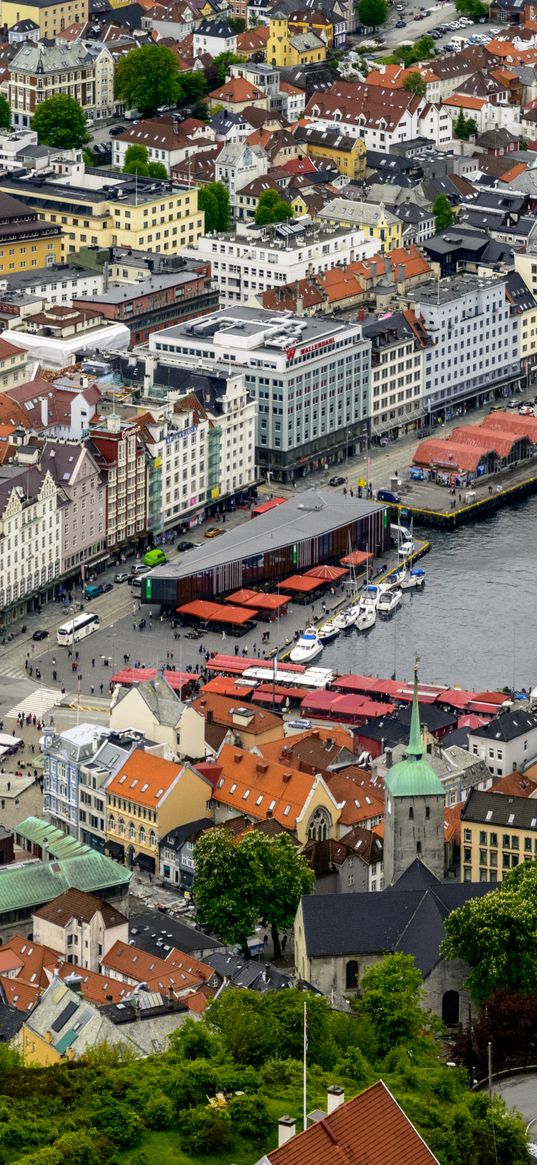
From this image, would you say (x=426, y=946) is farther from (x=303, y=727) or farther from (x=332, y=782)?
(x=303, y=727)

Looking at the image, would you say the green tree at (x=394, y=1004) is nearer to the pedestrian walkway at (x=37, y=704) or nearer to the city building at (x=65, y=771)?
the city building at (x=65, y=771)

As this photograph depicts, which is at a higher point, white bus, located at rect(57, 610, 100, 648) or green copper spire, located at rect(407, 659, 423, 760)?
green copper spire, located at rect(407, 659, 423, 760)

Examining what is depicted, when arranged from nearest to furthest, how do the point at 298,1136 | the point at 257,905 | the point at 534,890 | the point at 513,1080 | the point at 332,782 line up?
the point at 298,1136, the point at 513,1080, the point at 534,890, the point at 257,905, the point at 332,782

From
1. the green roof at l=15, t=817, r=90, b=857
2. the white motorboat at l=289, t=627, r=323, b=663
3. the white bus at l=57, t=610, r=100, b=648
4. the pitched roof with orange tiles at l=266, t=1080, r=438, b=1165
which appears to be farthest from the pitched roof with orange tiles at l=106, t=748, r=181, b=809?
the pitched roof with orange tiles at l=266, t=1080, r=438, b=1165

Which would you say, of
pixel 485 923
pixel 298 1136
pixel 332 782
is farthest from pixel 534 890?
pixel 298 1136

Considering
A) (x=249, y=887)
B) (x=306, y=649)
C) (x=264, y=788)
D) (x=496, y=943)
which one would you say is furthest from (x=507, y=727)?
(x=496, y=943)

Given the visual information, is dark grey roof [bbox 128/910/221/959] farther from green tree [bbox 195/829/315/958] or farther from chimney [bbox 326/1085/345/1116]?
chimney [bbox 326/1085/345/1116]
